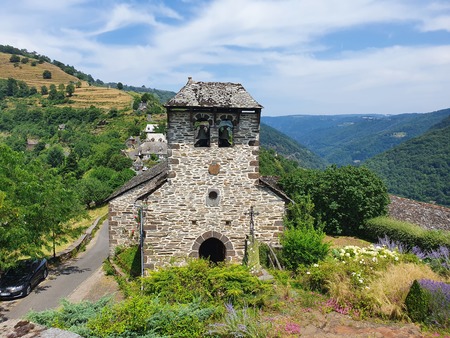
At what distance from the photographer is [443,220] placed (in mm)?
27703

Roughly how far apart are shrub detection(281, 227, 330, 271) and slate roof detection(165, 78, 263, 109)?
18.4 feet

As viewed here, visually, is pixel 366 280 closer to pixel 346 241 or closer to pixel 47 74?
pixel 346 241

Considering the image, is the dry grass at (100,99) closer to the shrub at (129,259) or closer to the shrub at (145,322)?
the shrub at (129,259)

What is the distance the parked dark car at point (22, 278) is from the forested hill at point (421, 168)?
263 ft

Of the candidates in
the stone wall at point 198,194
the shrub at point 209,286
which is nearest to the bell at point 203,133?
→ the stone wall at point 198,194

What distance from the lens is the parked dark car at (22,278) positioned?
1642cm

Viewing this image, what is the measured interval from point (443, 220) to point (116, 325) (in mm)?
28767

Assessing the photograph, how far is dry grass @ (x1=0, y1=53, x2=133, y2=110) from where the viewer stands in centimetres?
14150

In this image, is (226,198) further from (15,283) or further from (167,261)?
(15,283)

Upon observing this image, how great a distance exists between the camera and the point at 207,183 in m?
14.7

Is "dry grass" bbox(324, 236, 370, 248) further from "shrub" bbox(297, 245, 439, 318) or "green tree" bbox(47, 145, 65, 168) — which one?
"green tree" bbox(47, 145, 65, 168)

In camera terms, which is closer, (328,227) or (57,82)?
(328,227)

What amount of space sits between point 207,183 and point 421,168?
96.7m

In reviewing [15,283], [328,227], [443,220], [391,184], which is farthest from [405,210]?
[391,184]
